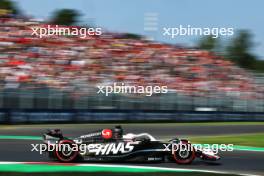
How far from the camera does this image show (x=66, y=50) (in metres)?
20.8

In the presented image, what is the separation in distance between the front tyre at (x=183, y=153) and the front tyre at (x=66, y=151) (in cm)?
177

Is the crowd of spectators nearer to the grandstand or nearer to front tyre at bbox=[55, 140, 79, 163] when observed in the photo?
the grandstand

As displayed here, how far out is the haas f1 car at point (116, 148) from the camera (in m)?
9.20

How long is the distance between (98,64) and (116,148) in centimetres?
1175

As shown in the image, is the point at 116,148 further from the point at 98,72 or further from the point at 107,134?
the point at 98,72

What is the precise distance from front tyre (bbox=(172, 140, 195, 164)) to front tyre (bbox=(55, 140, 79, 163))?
5.82ft

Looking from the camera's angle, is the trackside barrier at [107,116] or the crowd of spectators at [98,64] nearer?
the crowd of spectators at [98,64]

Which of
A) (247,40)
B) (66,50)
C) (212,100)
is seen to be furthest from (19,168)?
(247,40)

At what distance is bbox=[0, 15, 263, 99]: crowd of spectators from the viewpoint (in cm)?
1917

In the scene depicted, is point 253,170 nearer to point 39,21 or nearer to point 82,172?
point 82,172

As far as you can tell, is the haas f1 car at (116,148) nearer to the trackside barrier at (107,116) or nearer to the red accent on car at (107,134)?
the red accent on car at (107,134)

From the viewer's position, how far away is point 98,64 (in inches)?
822

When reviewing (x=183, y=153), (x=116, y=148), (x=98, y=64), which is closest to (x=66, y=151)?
(x=116, y=148)

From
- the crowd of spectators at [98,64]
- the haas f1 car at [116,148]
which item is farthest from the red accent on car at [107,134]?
the crowd of spectators at [98,64]
